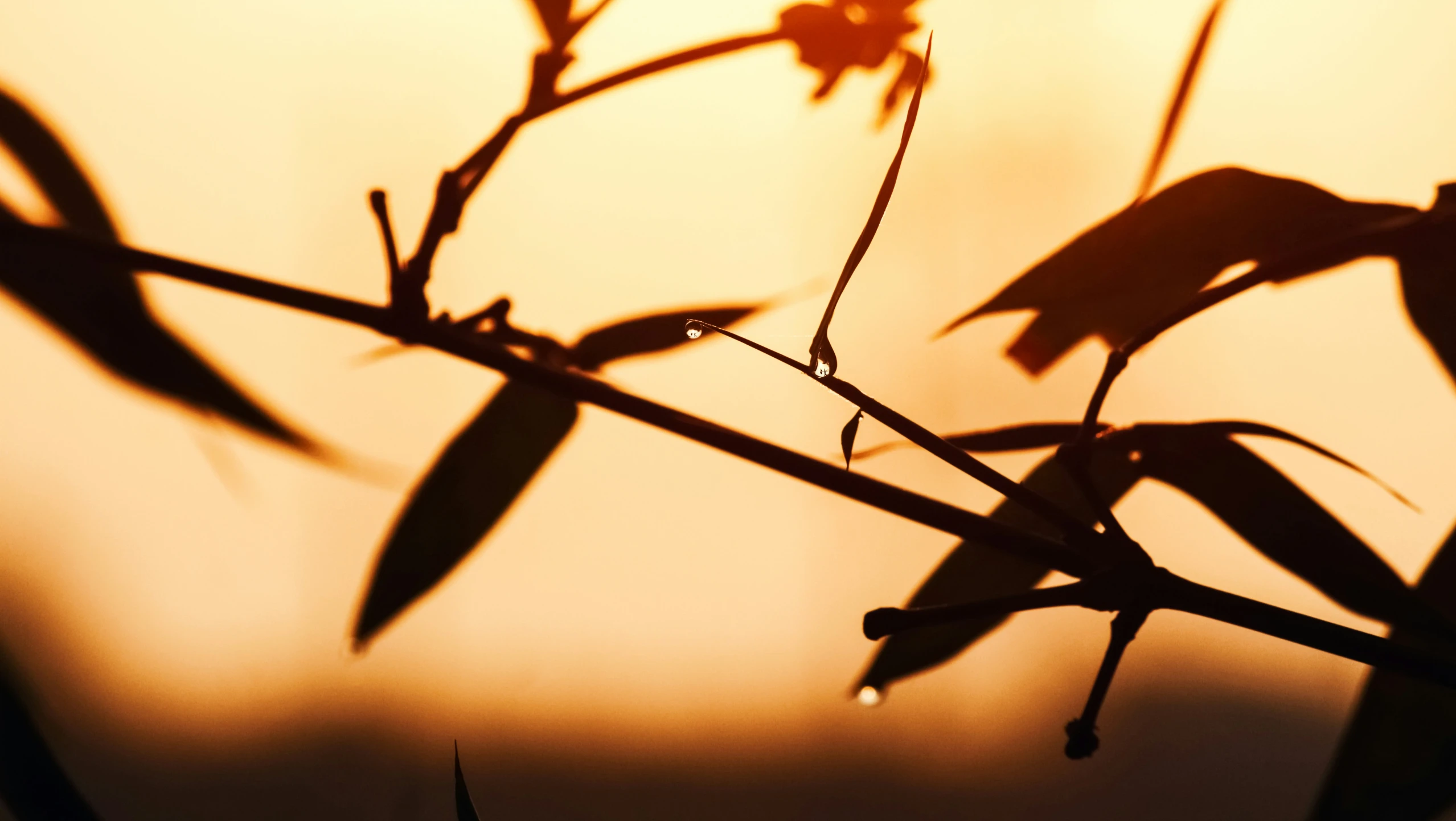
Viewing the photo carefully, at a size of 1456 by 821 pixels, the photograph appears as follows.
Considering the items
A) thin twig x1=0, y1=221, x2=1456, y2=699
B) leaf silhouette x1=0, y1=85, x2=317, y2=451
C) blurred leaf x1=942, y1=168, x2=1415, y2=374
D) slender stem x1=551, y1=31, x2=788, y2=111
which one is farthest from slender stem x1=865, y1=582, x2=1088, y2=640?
leaf silhouette x1=0, y1=85, x2=317, y2=451

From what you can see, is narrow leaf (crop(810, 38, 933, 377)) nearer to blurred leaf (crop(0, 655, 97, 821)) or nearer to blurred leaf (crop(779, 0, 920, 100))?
blurred leaf (crop(779, 0, 920, 100))

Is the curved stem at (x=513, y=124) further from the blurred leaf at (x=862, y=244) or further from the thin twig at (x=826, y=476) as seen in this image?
the blurred leaf at (x=862, y=244)

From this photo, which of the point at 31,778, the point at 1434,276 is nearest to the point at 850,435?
the point at 1434,276

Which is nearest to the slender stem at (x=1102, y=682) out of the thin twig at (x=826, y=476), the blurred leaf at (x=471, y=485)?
the thin twig at (x=826, y=476)

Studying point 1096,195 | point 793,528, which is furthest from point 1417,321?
point 793,528

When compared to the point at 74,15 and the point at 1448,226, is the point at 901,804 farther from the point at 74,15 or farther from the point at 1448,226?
the point at 74,15

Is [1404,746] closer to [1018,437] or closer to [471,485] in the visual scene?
[1018,437]
